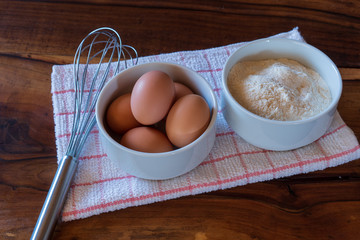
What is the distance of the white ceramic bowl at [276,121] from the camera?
0.48 meters

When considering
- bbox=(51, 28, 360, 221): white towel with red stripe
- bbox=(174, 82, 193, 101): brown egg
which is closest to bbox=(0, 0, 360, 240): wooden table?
bbox=(51, 28, 360, 221): white towel with red stripe

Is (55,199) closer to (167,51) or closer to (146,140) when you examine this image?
(146,140)

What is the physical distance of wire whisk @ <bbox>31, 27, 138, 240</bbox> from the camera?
0.44m

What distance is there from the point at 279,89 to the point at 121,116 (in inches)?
8.2

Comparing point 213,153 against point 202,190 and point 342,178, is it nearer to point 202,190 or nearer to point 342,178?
point 202,190

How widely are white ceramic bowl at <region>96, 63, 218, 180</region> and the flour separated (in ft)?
0.19

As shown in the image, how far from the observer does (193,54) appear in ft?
2.11

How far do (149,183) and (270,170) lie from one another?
0.52 ft

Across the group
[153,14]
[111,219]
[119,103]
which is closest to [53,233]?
[111,219]

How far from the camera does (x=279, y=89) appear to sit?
503mm

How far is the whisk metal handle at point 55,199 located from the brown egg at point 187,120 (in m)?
0.13

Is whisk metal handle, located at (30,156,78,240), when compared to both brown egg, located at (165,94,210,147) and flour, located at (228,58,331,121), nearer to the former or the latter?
brown egg, located at (165,94,210,147)

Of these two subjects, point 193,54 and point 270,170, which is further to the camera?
point 193,54

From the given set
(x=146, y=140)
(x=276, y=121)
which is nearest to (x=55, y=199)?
(x=146, y=140)
